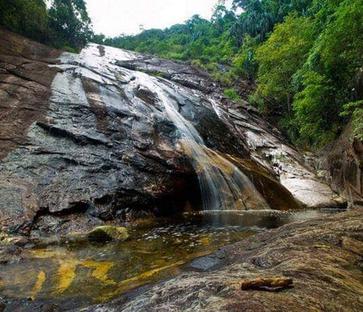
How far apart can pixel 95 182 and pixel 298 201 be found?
864 centimetres

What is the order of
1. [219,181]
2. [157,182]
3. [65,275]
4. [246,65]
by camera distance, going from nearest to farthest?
[65,275] → [157,182] → [219,181] → [246,65]

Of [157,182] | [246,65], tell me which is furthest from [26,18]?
[246,65]

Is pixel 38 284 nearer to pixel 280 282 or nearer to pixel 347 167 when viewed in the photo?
pixel 280 282

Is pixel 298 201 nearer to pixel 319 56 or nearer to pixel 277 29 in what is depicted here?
pixel 319 56

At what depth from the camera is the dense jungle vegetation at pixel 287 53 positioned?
16609mm

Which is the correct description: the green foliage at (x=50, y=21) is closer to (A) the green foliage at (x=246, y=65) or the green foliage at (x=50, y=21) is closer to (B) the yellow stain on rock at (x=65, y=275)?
(A) the green foliage at (x=246, y=65)

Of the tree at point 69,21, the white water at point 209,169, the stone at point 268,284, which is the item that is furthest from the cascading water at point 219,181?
the tree at point 69,21

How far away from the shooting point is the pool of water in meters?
4.88

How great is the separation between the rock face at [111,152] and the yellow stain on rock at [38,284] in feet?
8.62

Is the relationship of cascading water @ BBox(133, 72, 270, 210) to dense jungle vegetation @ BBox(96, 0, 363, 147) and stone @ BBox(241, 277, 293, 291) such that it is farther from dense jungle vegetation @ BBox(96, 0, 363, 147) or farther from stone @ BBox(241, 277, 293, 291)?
stone @ BBox(241, 277, 293, 291)

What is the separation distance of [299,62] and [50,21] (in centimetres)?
1879

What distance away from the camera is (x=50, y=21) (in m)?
27.2

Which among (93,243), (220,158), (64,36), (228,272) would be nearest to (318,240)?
(228,272)

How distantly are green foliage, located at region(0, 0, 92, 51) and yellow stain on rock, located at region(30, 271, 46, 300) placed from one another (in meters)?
19.8
